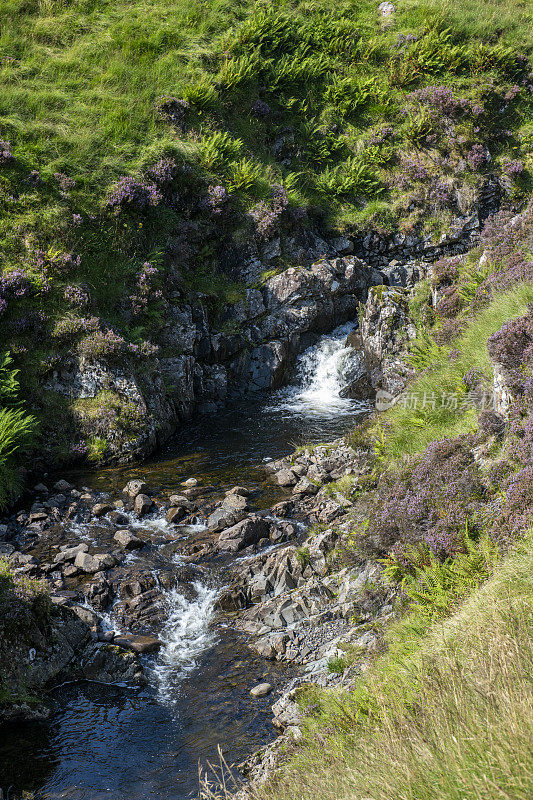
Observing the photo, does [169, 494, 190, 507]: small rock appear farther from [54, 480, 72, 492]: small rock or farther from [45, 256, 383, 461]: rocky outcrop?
[45, 256, 383, 461]: rocky outcrop

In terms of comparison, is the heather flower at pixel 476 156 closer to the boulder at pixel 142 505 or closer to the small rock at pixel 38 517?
the boulder at pixel 142 505

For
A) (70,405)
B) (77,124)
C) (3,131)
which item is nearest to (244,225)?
(77,124)

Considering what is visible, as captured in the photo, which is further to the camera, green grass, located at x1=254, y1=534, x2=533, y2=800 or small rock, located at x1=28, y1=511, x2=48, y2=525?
small rock, located at x1=28, y1=511, x2=48, y2=525

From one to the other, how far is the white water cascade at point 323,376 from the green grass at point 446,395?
7142 mm

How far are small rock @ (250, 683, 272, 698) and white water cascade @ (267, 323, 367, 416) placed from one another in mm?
11563

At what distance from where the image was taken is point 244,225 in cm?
2183

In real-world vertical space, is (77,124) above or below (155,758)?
above

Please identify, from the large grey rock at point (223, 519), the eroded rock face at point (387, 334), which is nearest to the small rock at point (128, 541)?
the large grey rock at point (223, 519)

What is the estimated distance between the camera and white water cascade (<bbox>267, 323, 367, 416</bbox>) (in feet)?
61.7

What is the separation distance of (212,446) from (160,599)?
6876 mm

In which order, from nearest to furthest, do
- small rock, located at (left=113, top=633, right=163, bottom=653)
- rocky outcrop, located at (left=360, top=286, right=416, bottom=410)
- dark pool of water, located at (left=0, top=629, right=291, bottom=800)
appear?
dark pool of water, located at (left=0, top=629, right=291, bottom=800)
small rock, located at (left=113, top=633, right=163, bottom=653)
rocky outcrop, located at (left=360, top=286, right=416, bottom=410)

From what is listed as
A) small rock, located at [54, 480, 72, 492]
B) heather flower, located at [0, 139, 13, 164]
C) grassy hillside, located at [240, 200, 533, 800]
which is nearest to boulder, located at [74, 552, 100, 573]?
small rock, located at [54, 480, 72, 492]

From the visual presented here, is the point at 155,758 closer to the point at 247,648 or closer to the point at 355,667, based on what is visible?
the point at 247,648

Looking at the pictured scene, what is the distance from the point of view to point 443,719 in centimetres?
343
